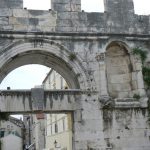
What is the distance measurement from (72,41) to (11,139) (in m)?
25.5

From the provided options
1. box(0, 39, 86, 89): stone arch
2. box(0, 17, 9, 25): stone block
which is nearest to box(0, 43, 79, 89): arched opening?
box(0, 39, 86, 89): stone arch

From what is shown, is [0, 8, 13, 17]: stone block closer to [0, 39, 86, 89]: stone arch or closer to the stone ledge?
[0, 39, 86, 89]: stone arch

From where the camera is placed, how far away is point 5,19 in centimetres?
1176

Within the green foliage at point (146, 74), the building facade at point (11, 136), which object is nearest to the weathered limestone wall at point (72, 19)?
the green foliage at point (146, 74)

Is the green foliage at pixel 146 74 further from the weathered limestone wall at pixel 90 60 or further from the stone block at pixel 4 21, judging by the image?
the stone block at pixel 4 21

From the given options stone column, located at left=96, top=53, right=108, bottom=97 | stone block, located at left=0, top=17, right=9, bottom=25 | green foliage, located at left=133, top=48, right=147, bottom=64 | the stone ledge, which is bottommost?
the stone ledge

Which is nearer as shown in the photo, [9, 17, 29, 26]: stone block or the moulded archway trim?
[9, 17, 29, 26]: stone block

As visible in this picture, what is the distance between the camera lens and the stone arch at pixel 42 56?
1155cm

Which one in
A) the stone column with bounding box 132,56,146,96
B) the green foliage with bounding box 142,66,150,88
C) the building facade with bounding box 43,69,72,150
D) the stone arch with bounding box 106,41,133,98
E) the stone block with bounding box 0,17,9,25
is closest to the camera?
the stone block with bounding box 0,17,9,25

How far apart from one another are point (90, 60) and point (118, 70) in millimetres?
1210

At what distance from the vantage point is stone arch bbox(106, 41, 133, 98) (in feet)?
41.1

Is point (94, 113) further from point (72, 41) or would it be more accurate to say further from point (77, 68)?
point (72, 41)

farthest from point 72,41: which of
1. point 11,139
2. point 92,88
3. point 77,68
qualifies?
point 11,139

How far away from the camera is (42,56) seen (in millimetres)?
12289
